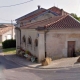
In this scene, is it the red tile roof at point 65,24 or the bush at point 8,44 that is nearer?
the red tile roof at point 65,24

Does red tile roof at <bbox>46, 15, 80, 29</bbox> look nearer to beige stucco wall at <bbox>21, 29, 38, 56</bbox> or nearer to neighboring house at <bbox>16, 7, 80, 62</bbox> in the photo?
neighboring house at <bbox>16, 7, 80, 62</bbox>

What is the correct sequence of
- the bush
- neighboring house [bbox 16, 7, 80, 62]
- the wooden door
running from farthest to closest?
1. the bush
2. the wooden door
3. neighboring house [bbox 16, 7, 80, 62]

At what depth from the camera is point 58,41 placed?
17.8 metres

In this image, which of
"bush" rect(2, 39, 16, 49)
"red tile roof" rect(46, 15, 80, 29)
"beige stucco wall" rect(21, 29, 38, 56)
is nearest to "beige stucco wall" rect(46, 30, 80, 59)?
"red tile roof" rect(46, 15, 80, 29)

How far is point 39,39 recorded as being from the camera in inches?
666

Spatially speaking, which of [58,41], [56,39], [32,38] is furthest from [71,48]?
[32,38]

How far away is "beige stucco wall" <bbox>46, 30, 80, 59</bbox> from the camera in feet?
57.2

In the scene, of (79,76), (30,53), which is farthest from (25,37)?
(79,76)

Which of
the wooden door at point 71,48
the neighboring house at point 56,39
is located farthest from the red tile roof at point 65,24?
the wooden door at point 71,48

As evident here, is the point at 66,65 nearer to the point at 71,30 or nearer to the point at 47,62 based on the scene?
the point at 47,62

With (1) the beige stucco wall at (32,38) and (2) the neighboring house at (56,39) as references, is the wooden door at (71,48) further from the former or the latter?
(1) the beige stucco wall at (32,38)

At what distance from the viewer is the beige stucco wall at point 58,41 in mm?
17438

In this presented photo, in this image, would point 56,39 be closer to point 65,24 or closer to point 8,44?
point 65,24

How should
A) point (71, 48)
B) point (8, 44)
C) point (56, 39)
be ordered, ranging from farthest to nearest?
1. point (8, 44)
2. point (71, 48)
3. point (56, 39)
